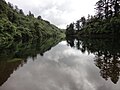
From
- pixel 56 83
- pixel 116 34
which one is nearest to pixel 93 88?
pixel 56 83

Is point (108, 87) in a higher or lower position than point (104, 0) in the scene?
lower

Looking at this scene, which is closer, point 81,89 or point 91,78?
point 81,89

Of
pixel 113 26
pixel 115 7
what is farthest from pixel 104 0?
pixel 113 26

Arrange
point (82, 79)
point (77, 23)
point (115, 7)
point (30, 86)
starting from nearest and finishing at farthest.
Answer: point (30, 86)
point (82, 79)
point (115, 7)
point (77, 23)

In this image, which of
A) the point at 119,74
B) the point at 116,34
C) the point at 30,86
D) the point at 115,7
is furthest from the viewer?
the point at 115,7

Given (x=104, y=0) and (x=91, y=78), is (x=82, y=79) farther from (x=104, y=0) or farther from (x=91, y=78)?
(x=104, y=0)

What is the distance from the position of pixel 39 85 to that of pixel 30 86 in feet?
2.01

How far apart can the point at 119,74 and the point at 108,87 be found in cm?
440

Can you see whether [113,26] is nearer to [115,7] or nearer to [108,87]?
[115,7]

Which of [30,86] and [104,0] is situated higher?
[104,0]

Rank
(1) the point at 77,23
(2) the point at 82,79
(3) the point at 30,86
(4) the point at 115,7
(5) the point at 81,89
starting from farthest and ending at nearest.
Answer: (1) the point at 77,23, (4) the point at 115,7, (2) the point at 82,79, (3) the point at 30,86, (5) the point at 81,89

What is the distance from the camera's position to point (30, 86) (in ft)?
48.4

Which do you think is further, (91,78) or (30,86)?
(91,78)

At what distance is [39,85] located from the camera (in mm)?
14977
